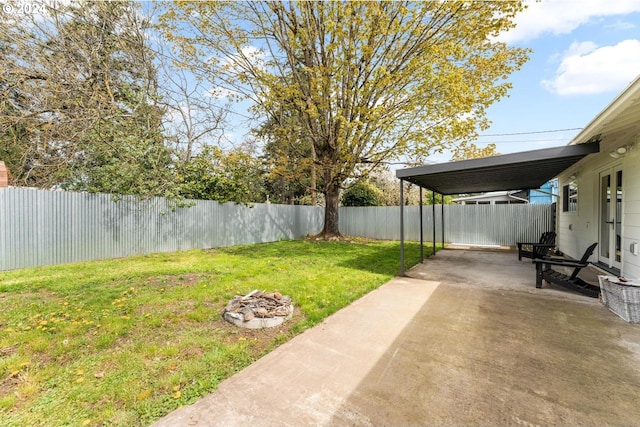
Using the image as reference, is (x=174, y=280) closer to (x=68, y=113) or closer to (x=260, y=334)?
(x=260, y=334)

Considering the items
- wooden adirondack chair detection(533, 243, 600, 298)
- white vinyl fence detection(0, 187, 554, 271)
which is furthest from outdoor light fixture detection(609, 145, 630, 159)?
white vinyl fence detection(0, 187, 554, 271)

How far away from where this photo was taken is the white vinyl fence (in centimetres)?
637

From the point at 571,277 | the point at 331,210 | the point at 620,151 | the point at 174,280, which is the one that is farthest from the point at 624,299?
the point at 331,210

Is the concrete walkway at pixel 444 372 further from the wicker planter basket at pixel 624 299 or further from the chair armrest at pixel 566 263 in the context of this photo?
the chair armrest at pixel 566 263

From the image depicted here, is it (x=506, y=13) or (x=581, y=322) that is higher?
(x=506, y=13)

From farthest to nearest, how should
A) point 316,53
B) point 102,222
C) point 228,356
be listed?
point 316,53 < point 102,222 < point 228,356

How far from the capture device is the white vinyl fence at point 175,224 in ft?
20.9

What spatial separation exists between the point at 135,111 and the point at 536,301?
12603 millimetres

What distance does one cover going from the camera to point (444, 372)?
232 cm

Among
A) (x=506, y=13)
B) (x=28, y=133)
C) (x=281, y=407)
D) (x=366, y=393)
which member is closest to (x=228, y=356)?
(x=281, y=407)

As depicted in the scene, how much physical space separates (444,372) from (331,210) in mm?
9898

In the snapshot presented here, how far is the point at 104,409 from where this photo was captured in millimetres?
1860

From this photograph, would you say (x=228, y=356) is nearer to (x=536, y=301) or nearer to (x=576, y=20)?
(x=536, y=301)

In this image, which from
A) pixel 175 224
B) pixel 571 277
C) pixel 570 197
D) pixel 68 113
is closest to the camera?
pixel 571 277
